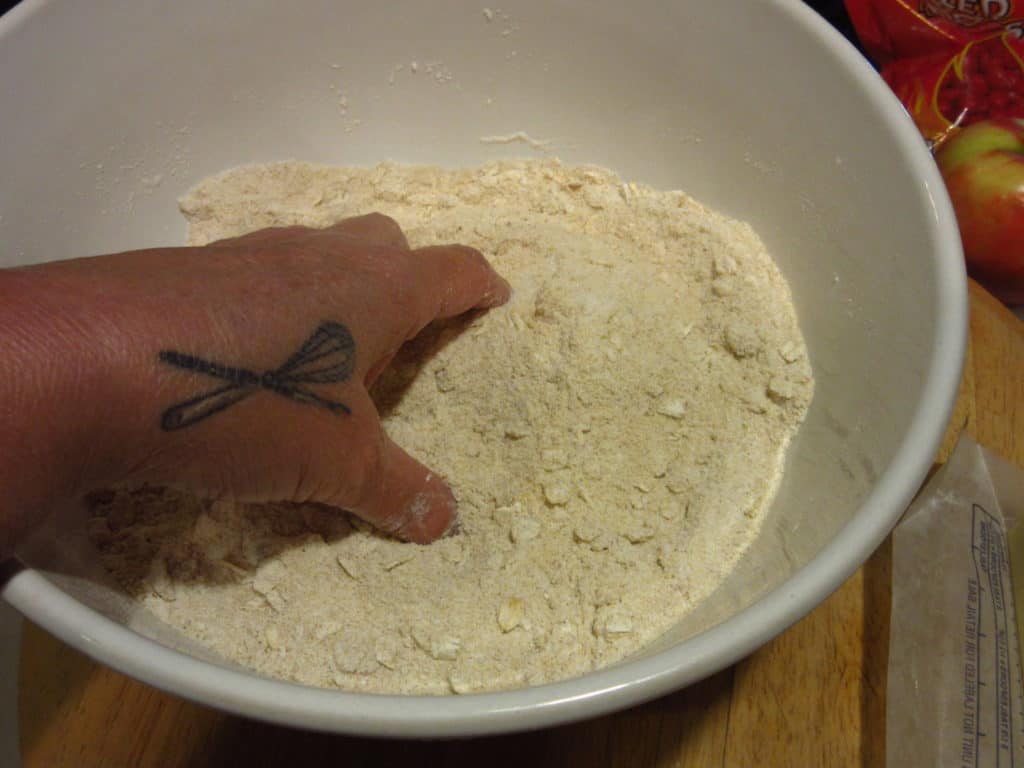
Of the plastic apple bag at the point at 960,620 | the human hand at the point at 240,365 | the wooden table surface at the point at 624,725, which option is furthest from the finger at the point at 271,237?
the plastic apple bag at the point at 960,620

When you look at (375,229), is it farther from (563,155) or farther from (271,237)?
(563,155)

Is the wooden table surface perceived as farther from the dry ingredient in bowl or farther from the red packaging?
the red packaging

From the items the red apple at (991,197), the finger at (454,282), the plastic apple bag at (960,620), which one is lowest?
the plastic apple bag at (960,620)

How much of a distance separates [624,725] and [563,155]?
2.20ft

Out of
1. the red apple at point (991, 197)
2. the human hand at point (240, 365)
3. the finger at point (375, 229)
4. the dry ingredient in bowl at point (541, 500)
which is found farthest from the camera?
the red apple at point (991, 197)

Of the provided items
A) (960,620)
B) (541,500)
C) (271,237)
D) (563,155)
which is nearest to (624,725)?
(541,500)

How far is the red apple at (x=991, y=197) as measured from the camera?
0.90 meters

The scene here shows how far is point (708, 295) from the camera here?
0.77 meters

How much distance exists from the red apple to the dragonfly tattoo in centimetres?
82

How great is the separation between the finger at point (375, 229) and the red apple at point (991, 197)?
718mm

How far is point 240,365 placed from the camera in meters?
0.50

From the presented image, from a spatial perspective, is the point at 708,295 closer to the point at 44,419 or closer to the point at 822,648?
the point at 822,648

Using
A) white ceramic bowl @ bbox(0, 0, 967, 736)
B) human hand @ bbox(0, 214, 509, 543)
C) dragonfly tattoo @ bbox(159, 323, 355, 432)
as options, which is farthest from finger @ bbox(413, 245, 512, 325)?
white ceramic bowl @ bbox(0, 0, 967, 736)

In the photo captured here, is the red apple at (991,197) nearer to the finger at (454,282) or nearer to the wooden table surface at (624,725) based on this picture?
the wooden table surface at (624,725)
